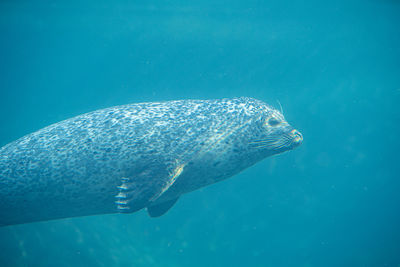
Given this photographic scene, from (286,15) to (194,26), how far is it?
8.06 metres

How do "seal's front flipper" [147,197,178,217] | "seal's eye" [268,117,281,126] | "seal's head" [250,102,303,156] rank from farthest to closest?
"seal's front flipper" [147,197,178,217], "seal's eye" [268,117,281,126], "seal's head" [250,102,303,156]

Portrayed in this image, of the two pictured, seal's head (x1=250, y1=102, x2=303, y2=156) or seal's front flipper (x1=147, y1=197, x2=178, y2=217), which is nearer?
seal's head (x1=250, y1=102, x2=303, y2=156)

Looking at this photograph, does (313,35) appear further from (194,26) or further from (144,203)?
(144,203)

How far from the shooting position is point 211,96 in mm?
15094

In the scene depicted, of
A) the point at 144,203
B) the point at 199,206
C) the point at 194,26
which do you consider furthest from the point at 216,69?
the point at 144,203

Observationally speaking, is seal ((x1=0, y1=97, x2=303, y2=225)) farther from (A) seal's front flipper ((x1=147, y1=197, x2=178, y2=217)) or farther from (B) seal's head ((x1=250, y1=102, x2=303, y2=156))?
(A) seal's front flipper ((x1=147, y1=197, x2=178, y2=217))

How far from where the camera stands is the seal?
3.88 m

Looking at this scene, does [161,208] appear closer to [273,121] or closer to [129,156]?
[129,156]

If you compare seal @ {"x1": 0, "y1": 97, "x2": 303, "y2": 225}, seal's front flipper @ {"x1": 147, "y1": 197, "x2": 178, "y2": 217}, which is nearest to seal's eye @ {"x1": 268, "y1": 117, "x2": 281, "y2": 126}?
seal @ {"x1": 0, "y1": 97, "x2": 303, "y2": 225}

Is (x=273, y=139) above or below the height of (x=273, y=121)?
below

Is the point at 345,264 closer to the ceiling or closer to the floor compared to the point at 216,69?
closer to the floor

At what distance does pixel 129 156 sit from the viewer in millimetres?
3904

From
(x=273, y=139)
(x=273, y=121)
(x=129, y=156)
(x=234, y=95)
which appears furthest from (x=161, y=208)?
(x=234, y=95)

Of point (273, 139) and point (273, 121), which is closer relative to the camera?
point (273, 139)
